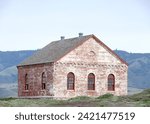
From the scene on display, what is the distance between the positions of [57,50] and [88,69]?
469 centimetres

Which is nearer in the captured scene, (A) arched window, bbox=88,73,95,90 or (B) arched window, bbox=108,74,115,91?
(A) arched window, bbox=88,73,95,90

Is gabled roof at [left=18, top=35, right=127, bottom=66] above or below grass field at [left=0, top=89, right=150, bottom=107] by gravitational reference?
above

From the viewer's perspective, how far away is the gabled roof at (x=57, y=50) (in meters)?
58.3

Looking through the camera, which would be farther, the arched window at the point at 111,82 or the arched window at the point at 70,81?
the arched window at the point at 111,82

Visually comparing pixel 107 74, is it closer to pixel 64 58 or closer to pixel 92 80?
pixel 92 80

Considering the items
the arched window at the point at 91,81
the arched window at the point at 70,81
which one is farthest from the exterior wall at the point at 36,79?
the arched window at the point at 91,81

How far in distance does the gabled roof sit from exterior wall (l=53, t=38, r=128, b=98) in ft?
1.32

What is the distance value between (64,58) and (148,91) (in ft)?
41.0

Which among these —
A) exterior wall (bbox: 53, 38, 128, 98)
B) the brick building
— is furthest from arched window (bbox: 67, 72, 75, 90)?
exterior wall (bbox: 53, 38, 128, 98)

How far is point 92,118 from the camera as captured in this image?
21.6 meters

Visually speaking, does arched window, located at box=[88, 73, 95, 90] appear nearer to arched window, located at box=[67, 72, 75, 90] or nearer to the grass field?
arched window, located at box=[67, 72, 75, 90]

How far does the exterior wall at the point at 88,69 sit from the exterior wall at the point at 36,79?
97cm

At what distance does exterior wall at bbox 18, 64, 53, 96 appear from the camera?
5710 cm

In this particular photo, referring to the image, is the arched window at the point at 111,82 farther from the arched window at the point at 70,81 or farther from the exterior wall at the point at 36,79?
the exterior wall at the point at 36,79
